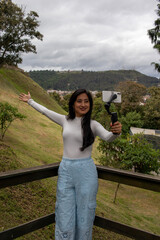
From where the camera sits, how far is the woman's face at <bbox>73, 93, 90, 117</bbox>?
2.35 m

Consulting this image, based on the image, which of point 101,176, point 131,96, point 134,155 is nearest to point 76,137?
point 101,176

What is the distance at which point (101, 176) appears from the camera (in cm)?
245

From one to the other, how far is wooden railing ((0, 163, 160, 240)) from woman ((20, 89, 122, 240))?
0.75 ft

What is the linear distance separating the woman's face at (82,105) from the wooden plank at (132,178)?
62cm

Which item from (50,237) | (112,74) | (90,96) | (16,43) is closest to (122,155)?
(50,237)

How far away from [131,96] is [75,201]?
39.8 metres

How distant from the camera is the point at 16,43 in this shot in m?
20.9

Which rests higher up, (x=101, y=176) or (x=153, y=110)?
(x=153, y=110)

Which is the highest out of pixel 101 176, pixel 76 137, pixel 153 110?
pixel 153 110

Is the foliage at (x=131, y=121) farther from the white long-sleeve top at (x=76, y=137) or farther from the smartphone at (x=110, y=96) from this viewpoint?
the smartphone at (x=110, y=96)

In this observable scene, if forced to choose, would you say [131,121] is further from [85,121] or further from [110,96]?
[110,96]

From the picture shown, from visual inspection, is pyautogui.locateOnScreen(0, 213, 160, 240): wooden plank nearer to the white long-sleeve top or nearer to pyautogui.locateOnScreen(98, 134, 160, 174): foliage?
the white long-sleeve top

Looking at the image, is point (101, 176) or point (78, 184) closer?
point (78, 184)

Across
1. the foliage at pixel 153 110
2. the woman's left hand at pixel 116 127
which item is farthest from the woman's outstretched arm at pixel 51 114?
the foliage at pixel 153 110
